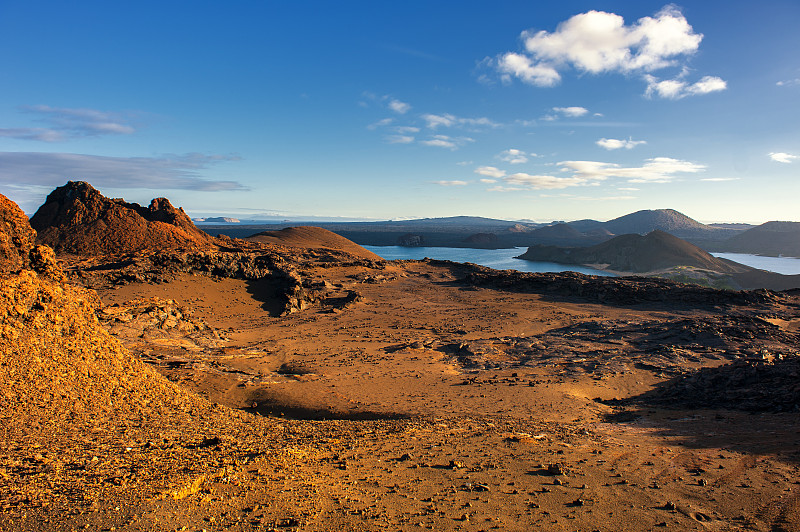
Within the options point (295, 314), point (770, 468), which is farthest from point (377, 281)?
point (770, 468)

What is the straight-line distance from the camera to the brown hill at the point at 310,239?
55594mm

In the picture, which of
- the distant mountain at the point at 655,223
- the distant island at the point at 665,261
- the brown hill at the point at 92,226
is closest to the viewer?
the brown hill at the point at 92,226

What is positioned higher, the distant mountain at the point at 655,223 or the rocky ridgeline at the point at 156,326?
the distant mountain at the point at 655,223

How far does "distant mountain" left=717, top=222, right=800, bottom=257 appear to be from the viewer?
337 ft

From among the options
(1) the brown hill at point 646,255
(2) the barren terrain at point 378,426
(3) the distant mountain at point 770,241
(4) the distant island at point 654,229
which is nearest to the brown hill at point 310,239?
(2) the barren terrain at point 378,426

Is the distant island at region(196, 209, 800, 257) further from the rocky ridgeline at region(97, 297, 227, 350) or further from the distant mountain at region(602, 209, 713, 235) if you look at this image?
the rocky ridgeline at region(97, 297, 227, 350)

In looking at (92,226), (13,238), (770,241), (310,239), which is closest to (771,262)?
(770,241)

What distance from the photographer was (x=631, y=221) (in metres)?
194

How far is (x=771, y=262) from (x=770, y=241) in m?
24.8

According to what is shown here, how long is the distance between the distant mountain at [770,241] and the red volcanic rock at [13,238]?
13558cm

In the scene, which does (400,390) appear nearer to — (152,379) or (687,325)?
(152,379)

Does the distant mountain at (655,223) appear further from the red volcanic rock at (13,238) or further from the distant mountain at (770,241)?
the red volcanic rock at (13,238)

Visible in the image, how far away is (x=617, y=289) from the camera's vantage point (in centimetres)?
2464

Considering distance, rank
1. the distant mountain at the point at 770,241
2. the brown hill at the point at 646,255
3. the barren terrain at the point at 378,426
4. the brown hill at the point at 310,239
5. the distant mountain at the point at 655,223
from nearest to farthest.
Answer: the barren terrain at the point at 378,426, the brown hill at the point at 310,239, the brown hill at the point at 646,255, the distant mountain at the point at 770,241, the distant mountain at the point at 655,223
